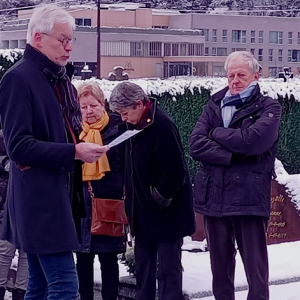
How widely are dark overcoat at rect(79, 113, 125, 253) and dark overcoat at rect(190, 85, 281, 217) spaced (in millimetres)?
556

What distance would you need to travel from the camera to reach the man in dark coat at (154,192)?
205 inches

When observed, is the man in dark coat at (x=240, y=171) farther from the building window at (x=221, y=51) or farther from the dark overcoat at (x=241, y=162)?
the building window at (x=221, y=51)

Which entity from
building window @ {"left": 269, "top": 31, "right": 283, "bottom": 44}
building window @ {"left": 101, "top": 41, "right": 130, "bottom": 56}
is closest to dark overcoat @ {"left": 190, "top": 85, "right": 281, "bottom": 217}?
building window @ {"left": 101, "top": 41, "right": 130, "bottom": 56}

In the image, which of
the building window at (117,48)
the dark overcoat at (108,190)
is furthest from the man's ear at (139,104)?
the building window at (117,48)

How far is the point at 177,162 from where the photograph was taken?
5184 mm

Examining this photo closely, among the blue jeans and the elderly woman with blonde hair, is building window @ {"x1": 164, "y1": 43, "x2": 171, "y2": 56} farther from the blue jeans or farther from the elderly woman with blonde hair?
the blue jeans

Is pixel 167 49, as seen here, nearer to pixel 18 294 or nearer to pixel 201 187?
pixel 18 294

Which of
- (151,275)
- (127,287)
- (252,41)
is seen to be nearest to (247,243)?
(151,275)

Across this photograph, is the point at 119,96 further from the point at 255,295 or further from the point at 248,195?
the point at 255,295

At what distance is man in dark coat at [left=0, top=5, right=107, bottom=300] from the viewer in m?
3.99

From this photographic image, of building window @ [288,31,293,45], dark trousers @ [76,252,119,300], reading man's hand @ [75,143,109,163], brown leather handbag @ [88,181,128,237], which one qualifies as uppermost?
building window @ [288,31,293,45]

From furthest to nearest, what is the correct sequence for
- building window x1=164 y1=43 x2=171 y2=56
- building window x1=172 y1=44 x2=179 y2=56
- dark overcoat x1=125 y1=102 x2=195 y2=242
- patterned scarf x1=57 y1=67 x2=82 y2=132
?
building window x1=172 y1=44 x2=179 y2=56 < building window x1=164 y1=43 x2=171 y2=56 < dark overcoat x1=125 y1=102 x2=195 y2=242 < patterned scarf x1=57 y1=67 x2=82 y2=132

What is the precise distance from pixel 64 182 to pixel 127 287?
2130 mm

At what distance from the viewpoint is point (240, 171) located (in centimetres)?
528
